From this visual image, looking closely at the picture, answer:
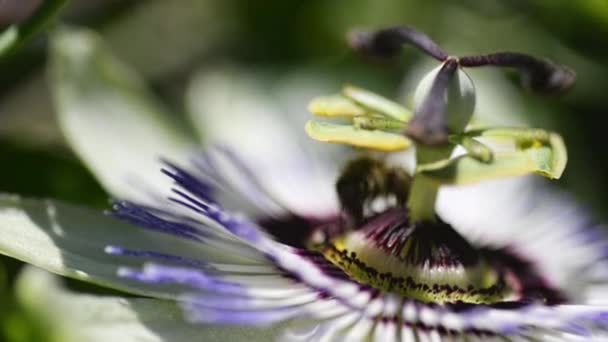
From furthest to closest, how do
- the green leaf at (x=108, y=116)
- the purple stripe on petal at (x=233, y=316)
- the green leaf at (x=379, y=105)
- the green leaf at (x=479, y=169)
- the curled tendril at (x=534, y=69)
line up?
1. the green leaf at (x=108, y=116)
2. the green leaf at (x=379, y=105)
3. the curled tendril at (x=534, y=69)
4. the green leaf at (x=479, y=169)
5. the purple stripe on petal at (x=233, y=316)

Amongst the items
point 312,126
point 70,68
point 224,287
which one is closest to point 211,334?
point 224,287

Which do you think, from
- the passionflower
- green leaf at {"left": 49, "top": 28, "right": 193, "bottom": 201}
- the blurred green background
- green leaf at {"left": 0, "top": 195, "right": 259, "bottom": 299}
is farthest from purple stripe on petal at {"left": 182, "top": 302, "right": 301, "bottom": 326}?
the blurred green background

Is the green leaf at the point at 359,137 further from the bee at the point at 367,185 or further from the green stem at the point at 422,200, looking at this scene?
the bee at the point at 367,185

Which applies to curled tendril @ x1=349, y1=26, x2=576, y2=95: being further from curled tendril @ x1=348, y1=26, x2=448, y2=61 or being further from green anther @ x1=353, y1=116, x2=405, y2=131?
green anther @ x1=353, y1=116, x2=405, y2=131

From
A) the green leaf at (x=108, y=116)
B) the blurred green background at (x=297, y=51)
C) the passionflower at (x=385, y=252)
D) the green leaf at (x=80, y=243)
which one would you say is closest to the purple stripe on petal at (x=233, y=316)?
the passionflower at (x=385, y=252)

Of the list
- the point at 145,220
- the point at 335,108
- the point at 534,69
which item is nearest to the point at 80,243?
the point at 145,220

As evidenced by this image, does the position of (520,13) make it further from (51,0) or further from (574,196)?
(51,0)
